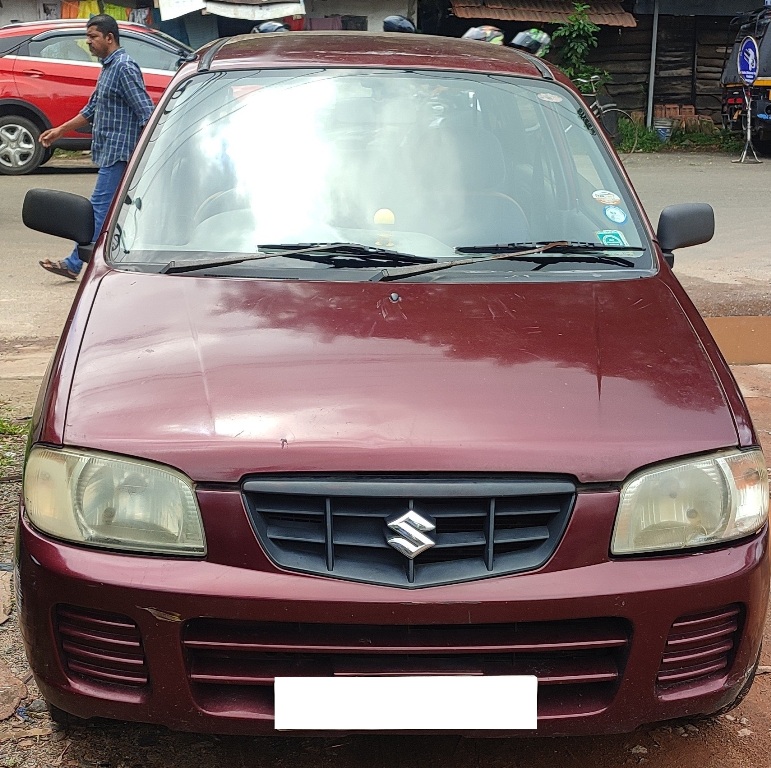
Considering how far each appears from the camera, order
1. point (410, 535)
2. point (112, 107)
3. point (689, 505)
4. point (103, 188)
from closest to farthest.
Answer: point (410, 535) → point (689, 505) → point (112, 107) → point (103, 188)

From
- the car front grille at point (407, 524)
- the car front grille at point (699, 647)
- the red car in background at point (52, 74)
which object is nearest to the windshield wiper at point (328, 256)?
the car front grille at point (407, 524)

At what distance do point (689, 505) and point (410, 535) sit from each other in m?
0.60

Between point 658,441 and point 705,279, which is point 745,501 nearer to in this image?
point 658,441

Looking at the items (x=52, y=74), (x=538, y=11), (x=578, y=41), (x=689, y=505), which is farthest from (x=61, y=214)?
(x=538, y=11)

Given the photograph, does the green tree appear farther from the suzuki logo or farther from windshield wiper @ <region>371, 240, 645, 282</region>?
the suzuki logo

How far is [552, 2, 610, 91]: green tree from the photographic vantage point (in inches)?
730

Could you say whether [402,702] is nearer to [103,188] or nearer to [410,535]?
[410,535]

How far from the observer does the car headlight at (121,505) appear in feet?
7.02

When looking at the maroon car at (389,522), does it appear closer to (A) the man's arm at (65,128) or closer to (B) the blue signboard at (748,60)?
(A) the man's arm at (65,128)

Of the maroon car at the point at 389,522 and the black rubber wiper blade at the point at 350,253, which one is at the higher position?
the black rubber wiper blade at the point at 350,253

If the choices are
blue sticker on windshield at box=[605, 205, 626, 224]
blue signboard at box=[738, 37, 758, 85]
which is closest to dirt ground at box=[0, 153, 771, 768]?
blue sticker on windshield at box=[605, 205, 626, 224]

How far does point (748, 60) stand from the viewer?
16.0 meters

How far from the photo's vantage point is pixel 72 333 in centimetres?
260

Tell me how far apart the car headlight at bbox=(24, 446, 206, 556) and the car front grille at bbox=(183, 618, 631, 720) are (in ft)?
0.61
